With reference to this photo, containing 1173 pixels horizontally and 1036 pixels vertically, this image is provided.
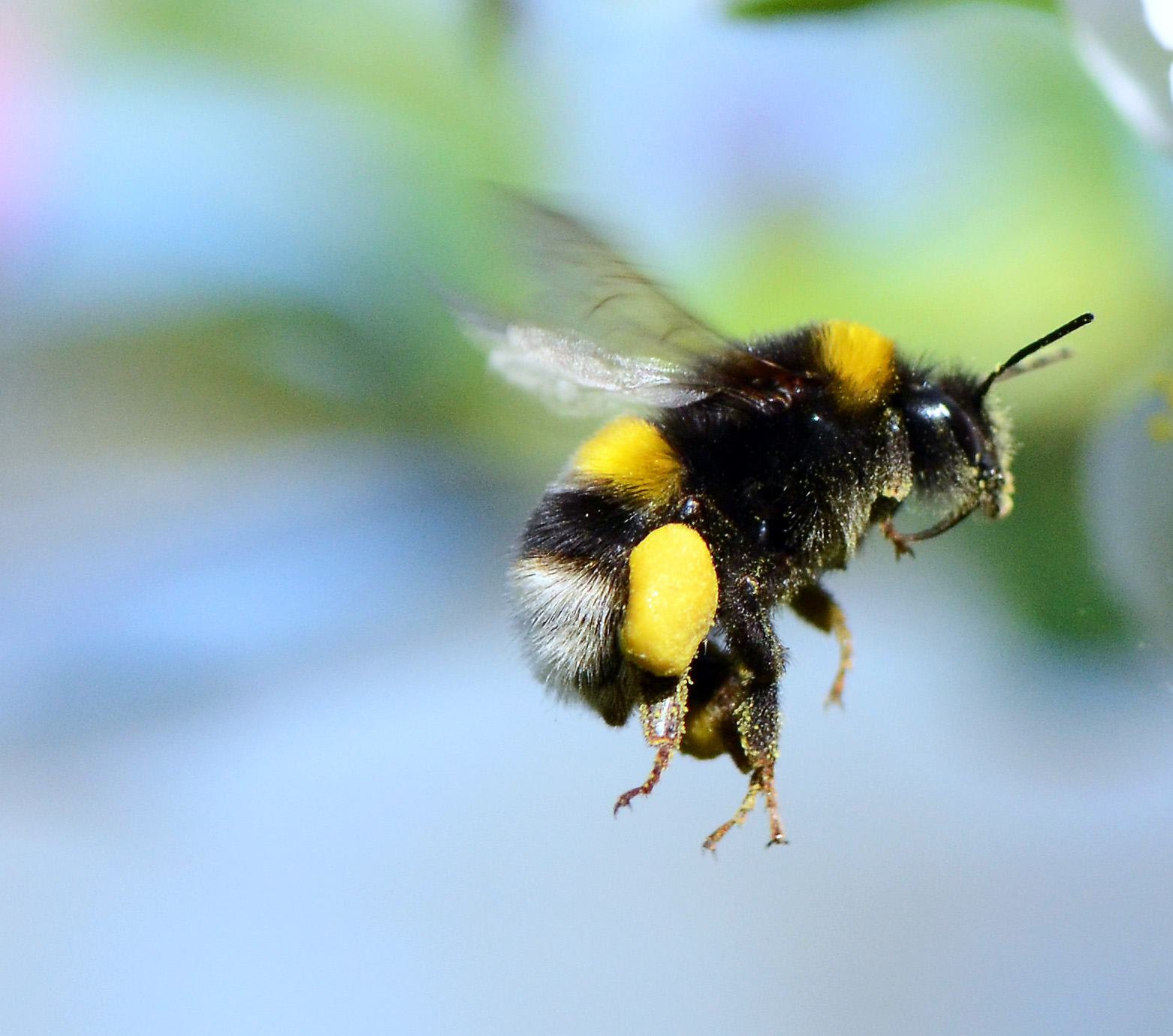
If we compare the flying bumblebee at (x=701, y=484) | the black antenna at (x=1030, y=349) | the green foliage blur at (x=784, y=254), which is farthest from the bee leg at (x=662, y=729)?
the green foliage blur at (x=784, y=254)

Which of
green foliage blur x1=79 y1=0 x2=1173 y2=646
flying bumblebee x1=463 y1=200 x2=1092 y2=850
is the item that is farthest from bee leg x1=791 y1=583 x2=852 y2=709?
green foliage blur x1=79 y1=0 x2=1173 y2=646

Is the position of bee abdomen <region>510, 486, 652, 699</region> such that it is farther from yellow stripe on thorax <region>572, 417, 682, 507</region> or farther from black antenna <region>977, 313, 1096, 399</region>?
black antenna <region>977, 313, 1096, 399</region>

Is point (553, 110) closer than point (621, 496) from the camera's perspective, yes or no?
No

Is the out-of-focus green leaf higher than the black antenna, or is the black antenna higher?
the out-of-focus green leaf

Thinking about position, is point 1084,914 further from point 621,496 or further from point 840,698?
point 621,496

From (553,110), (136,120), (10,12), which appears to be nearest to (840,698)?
(553,110)

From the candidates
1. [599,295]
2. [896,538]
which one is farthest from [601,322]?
[896,538]

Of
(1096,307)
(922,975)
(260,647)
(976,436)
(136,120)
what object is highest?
(136,120)
